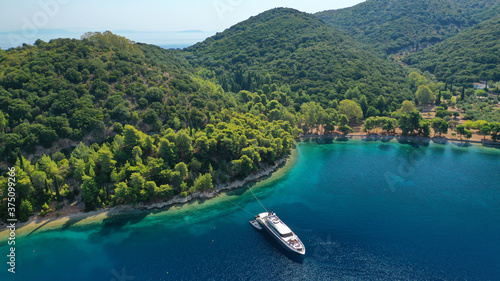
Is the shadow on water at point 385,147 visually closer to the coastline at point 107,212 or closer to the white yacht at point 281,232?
the coastline at point 107,212

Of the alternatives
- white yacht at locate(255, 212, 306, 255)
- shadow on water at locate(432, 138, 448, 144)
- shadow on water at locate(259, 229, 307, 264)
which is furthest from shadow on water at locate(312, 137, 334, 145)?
shadow on water at locate(259, 229, 307, 264)

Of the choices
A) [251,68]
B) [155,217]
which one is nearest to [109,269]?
[155,217]

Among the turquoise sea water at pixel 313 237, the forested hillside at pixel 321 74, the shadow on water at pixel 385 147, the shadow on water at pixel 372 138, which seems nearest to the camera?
the turquoise sea water at pixel 313 237

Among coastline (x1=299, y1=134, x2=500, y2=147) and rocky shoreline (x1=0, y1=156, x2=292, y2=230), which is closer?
rocky shoreline (x1=0, y1=156, x2=292, y2=230)

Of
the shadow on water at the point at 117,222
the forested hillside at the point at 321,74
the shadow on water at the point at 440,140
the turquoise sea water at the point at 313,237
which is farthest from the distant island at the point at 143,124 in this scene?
the turquoise sea water at the point at 313,237

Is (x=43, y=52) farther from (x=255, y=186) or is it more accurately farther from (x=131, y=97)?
(x=255, y=186)

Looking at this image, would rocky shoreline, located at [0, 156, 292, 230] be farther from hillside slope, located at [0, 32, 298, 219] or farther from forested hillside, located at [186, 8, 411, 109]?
forested hillside, located at [186, 8, 411, 109]
